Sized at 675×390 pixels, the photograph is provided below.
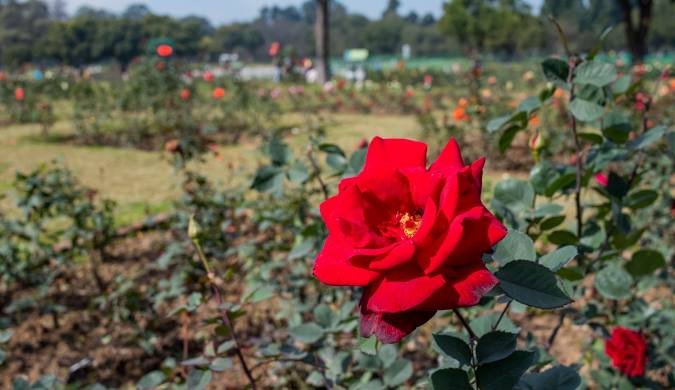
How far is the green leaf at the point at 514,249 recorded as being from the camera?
1.99 feet

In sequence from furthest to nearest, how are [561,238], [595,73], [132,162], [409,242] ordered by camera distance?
[132,162] → [561,238] → [595,73] → [409,242]

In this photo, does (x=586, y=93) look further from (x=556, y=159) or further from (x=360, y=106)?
(x=360, y=106)

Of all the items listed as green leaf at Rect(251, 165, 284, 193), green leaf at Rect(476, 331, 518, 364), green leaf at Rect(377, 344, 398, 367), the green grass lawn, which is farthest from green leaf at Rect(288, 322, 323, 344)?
the green grass lawn

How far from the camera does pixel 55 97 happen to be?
37.1 ft

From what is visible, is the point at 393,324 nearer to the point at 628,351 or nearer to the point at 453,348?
the point at 453,348

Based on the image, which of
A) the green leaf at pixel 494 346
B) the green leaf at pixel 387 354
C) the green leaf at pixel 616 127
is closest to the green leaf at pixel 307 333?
the green leaf at pixel 387 354

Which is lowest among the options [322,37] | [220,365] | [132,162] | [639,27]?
[132,162]

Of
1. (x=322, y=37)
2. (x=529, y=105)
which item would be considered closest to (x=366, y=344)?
(x=529, y=105)

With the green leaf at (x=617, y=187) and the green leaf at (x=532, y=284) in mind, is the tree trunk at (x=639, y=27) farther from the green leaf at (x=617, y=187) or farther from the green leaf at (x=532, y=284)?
the green leaf at (x=532, y=284)

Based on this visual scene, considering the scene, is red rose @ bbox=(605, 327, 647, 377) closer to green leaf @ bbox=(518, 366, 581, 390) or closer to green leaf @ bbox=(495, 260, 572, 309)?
green leaf @ bbox=(518, 366, 581, 390)

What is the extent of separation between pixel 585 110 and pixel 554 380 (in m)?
0.39

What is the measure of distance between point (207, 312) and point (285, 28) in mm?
76042

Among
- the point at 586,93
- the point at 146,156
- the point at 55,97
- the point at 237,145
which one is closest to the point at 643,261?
the point at 586,93

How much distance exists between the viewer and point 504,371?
1.97 ft
